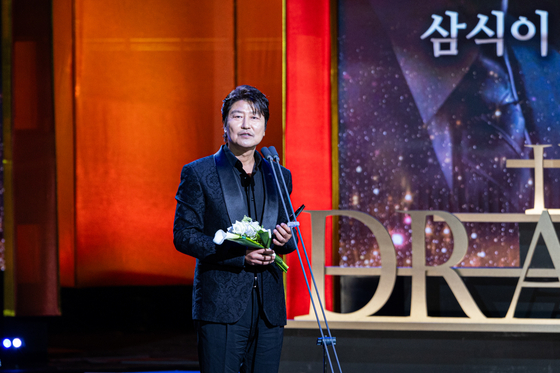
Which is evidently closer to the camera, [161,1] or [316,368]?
[316,368]

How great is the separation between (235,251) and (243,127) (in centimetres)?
38

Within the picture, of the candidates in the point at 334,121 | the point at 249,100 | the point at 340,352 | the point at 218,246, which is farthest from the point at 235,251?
the point at 334,121

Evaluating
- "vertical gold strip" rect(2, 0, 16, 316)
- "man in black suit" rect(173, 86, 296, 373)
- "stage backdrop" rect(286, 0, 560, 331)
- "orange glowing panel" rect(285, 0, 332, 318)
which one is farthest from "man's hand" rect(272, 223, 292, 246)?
"vertical gold strip" rect(2, 0, 16, 316)

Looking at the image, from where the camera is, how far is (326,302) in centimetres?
359

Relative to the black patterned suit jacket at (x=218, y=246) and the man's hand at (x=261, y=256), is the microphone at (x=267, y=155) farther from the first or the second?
the man's hand at (x=261, y=256)

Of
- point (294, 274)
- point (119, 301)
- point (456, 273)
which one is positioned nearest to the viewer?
point (456, 273)

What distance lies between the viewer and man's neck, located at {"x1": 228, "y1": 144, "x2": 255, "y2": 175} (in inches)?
68.1

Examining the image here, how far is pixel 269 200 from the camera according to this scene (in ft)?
5.64

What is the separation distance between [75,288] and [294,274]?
1967 mm

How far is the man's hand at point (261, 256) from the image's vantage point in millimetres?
1568

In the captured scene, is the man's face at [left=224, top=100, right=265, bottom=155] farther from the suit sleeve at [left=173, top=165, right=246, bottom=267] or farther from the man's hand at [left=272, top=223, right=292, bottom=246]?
the man's hand at [left=272, top=223, right=292, bottom=246]

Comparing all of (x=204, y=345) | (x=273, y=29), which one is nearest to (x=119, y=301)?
(x=273, y=29)

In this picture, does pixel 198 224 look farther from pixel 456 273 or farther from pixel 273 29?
pixel 273 29

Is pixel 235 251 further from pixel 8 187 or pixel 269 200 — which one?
pixel 8 187
